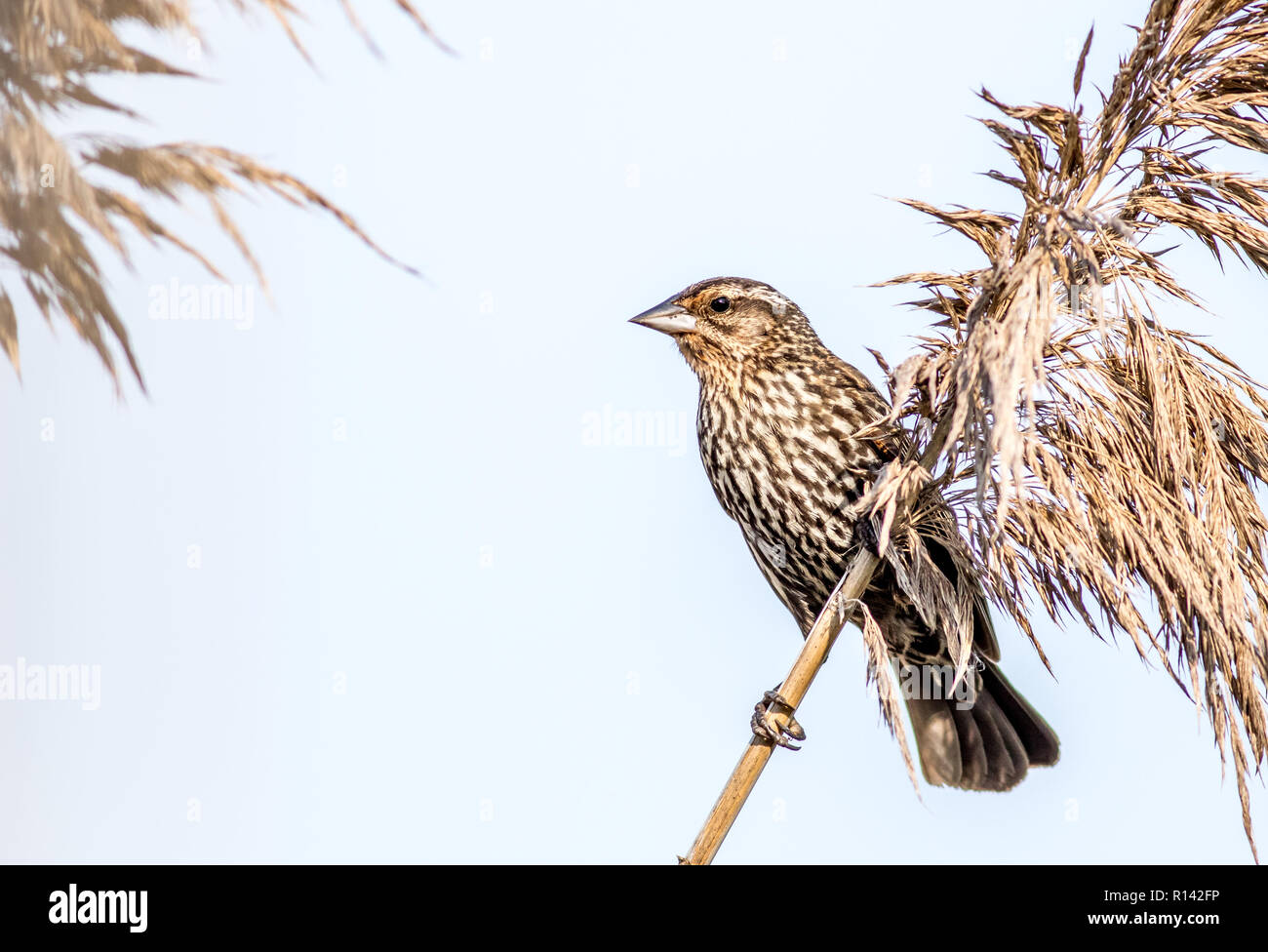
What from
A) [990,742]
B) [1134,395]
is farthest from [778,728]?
[990,742]

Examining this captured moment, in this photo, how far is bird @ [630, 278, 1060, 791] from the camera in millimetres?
3652

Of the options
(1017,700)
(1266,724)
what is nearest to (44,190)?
(1266,724)

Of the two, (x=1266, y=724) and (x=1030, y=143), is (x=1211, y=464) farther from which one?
(x=1030, y=143)

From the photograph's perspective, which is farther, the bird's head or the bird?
the bird's head

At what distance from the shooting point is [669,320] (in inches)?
159

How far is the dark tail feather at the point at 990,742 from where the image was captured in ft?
12.8

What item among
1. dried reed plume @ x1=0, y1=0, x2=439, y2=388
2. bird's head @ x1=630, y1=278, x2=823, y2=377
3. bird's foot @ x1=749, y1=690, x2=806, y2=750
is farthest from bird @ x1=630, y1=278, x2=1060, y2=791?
dried reed plume @ x1=0, y1=0, x2=439, y2=388

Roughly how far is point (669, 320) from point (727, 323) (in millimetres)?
179

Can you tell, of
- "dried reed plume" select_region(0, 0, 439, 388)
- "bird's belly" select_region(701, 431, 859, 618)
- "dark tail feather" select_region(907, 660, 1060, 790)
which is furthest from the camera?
"dark tail feather" select_region(907, 660, 1060, 790)

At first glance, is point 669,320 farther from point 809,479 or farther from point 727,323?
point 809,479

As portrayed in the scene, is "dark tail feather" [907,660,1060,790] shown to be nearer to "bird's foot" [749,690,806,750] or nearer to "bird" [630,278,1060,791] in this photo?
"bird" [630,278,1060,791]

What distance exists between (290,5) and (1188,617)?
5.13ft

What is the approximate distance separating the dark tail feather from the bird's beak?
1.37 m

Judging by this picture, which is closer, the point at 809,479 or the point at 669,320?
the point at 809,479
